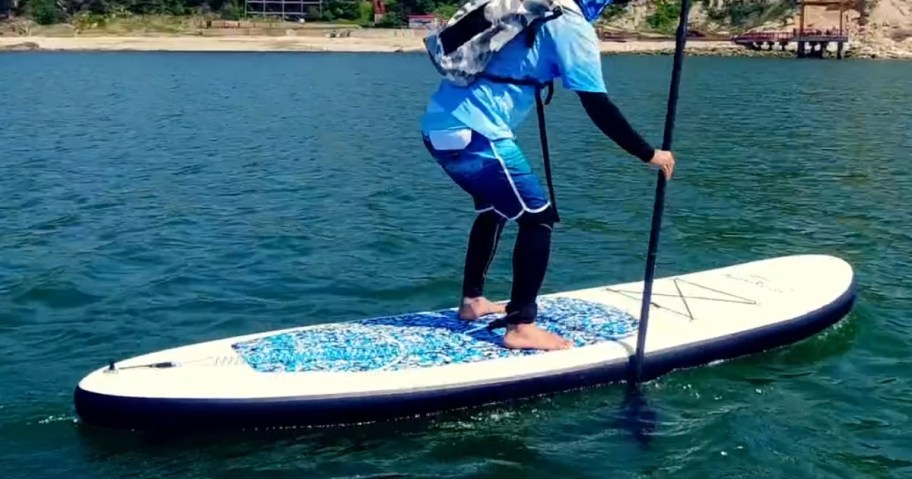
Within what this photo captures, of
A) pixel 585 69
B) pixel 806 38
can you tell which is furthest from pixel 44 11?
pixel 585 69

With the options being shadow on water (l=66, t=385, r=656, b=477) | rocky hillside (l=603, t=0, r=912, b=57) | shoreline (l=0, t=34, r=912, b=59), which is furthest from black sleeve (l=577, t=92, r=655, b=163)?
shoreline (l=0, t=34, r=912, b=59)

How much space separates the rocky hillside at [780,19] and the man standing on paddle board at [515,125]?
267 ft

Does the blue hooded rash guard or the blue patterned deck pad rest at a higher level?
the blue hooded rash guard

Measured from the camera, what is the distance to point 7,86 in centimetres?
5081

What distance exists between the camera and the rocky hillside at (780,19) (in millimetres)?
98250

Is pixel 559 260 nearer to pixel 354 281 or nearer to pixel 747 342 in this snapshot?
pixel 354 281

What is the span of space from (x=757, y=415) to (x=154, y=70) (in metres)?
63.1

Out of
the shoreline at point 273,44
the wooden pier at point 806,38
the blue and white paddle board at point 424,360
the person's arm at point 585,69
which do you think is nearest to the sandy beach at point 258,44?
the shoreline at point 273,44

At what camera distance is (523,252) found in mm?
8656

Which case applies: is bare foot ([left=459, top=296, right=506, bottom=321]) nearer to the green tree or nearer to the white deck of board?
the white deck of board

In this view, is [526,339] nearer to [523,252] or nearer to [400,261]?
[523,252]

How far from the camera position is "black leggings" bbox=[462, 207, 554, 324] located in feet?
28.2

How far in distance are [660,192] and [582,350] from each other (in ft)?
4.51

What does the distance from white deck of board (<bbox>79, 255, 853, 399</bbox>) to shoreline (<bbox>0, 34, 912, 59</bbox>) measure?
92420mm
